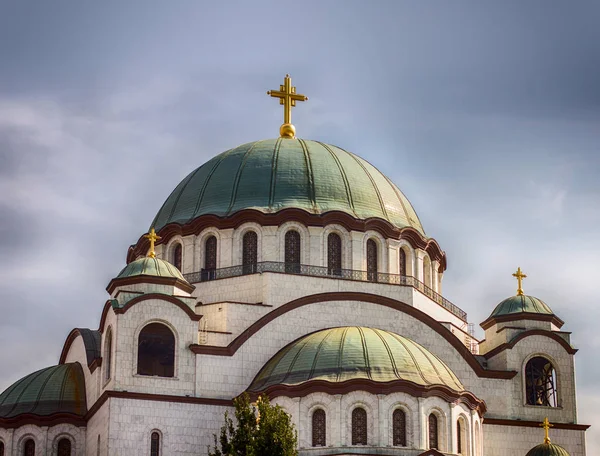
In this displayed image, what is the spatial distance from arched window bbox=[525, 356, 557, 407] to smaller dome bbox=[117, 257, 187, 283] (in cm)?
1281

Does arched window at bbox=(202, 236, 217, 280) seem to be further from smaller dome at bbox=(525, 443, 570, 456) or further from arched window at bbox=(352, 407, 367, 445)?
smaller dome at bbox=(525, 443, 570, 456)

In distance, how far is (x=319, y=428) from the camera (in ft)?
157

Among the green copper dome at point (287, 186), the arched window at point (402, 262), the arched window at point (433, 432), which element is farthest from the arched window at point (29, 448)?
the arched window at point (402, 262)

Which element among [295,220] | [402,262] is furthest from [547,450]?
[295,220]

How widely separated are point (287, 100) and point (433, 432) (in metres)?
18.3

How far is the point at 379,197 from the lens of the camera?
2269 inches

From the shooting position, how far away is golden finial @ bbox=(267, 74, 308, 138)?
201 ft

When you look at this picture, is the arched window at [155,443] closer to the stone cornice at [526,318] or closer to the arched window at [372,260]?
the arched window at [372,260]

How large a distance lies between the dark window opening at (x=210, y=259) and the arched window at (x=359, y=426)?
995cm

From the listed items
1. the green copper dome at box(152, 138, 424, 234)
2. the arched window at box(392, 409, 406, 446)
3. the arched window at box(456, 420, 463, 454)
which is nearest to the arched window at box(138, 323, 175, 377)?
the green copper dome at box(152, 138, 424, 234)

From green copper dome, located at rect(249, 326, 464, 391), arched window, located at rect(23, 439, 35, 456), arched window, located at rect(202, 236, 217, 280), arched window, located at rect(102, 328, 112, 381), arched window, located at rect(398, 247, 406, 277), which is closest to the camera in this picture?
green copper dome, located at rect(249, 326, 464, 391)

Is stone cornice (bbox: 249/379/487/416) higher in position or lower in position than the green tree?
higher

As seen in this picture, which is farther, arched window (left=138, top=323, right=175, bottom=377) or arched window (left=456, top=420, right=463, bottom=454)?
arched window (left=138, top=323, right=175, bottom=377)

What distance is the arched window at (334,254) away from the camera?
55072 millimetres
